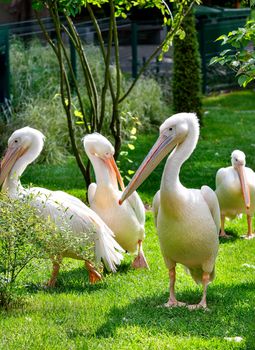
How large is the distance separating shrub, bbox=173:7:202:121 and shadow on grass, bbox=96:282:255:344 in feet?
30.1

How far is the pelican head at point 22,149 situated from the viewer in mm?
7570

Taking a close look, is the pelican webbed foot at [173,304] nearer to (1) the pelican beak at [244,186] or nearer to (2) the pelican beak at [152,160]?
(2) the pelican beak at [152,160]

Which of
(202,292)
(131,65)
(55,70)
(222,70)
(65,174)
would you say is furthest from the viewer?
(222,70)

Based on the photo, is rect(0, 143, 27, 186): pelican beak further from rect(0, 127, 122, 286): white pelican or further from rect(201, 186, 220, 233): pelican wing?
rect(201, 186, 220, 233): pelican wing

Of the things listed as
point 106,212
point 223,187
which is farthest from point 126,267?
point 223,187

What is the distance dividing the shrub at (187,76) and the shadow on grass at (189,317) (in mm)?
9181

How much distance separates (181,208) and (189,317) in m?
0.77

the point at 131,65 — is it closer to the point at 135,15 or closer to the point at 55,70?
the point at 55,70

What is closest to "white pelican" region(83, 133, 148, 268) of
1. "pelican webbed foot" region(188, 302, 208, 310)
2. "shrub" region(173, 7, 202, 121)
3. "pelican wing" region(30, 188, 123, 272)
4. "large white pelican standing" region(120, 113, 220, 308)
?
"pelican wing" region(30, 188, 123, 272)

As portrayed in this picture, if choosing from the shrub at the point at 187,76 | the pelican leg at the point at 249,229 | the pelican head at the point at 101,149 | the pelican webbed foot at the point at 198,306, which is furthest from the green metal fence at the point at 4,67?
the pelican webbed foot at the point at 198,306

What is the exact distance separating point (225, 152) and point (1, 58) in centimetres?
400

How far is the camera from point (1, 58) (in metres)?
14.0

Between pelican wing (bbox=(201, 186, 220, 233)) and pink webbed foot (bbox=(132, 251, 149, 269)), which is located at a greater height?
pelican wing (bbox=(201, 186, 220, 233))

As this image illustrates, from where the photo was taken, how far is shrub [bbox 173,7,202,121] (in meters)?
15.5
